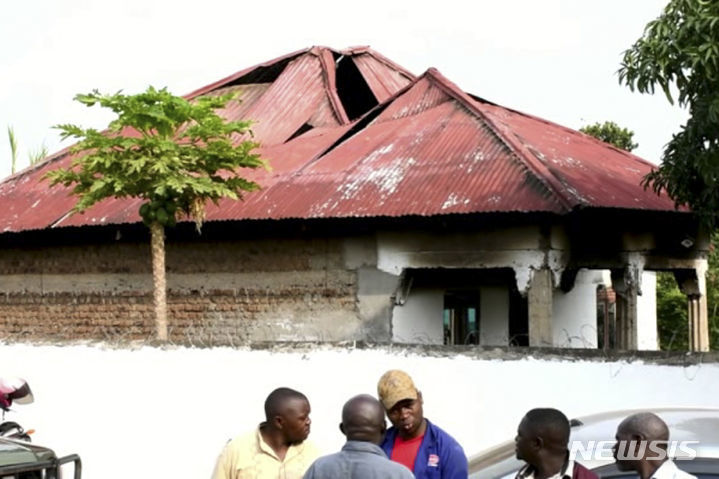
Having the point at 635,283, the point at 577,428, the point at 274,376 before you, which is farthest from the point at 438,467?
the point at 635,283

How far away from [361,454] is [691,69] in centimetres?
768

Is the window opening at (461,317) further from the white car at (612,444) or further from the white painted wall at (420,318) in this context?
the white car at (612,444)

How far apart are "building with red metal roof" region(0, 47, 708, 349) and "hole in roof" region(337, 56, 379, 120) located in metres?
1.86

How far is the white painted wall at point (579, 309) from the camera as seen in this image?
19484mm

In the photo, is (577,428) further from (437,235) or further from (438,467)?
(437,235)

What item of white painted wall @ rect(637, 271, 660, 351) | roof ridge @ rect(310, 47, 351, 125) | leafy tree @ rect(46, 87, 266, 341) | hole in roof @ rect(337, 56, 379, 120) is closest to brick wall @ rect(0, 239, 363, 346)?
leafy tree @ rect(46, 87, 266, 341)

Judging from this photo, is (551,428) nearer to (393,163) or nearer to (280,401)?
(280,401)

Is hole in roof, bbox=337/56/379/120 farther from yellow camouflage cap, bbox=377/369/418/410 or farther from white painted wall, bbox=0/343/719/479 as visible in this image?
yellow camouflage cap, bbox=377/369/418/410

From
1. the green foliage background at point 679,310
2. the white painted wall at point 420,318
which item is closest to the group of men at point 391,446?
the white painted wall at point 420,318

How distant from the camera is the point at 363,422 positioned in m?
4.50

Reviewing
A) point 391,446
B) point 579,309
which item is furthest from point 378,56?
point 391,446

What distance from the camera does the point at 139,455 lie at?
36.1ft

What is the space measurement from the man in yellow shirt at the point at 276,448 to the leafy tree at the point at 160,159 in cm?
975

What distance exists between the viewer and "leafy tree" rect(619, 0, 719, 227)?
10790mm
